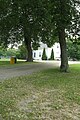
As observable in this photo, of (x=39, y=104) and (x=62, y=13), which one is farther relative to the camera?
(x=62, y=13)

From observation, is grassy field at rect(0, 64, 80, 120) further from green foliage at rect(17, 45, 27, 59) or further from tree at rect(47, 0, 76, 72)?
green foliage at rect(17, 45, 27, 59)

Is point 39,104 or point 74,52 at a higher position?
point 74,52

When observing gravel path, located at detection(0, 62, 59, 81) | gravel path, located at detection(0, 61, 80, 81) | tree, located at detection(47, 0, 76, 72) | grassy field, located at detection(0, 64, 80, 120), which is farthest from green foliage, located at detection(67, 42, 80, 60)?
→ grassy field, located at detection(0, 64, 80, 120)

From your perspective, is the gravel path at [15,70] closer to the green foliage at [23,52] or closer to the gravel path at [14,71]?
the gravel path at [14,71]

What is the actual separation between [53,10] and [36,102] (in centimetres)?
1363

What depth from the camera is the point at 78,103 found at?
374 inches

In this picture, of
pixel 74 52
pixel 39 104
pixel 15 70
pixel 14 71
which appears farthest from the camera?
pixel 74 52

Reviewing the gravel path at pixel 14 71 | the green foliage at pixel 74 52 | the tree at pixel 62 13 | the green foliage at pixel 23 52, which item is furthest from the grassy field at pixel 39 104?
the green foliage at pixel 74 52

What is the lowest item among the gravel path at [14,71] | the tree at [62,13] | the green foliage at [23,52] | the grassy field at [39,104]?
the grassy field at [39,104]

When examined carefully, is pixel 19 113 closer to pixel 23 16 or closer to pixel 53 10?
pixel 53 10

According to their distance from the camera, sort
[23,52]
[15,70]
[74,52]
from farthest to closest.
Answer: [74,52] → [23,52] → [15,70]

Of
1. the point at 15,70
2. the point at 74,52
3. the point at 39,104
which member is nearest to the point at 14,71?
the point at 15,70

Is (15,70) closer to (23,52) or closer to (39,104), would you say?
(39,104)

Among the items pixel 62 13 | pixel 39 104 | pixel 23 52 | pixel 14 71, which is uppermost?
pixel 62 13
